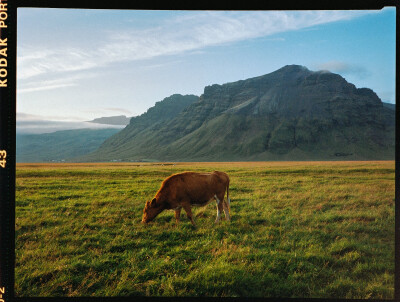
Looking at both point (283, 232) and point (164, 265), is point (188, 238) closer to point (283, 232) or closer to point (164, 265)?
point (164, 265)

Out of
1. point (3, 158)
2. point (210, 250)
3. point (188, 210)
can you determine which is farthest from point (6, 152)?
point (188, 210)

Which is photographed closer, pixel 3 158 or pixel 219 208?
pixel 3 158

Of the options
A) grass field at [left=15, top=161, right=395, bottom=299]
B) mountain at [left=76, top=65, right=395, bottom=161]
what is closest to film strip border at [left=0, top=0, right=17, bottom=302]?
grass field at [left=15, top=161, right=395, bottom=299]

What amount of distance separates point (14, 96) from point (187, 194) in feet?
14.6

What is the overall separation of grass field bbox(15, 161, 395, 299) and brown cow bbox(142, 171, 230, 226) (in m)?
0.34

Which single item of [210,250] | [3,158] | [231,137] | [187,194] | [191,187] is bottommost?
[210,250]

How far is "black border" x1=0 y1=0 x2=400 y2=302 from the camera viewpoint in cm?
376

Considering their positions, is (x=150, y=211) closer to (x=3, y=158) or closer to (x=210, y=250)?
(x=210, y=250)

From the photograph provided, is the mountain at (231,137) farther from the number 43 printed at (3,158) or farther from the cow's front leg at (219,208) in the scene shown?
the number 43 printed at (3,158)

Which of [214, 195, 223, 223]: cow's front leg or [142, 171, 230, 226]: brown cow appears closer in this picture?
[142, 171, 230, 226]: brown cow

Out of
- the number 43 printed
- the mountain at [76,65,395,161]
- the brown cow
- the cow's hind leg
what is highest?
the mountain at [76,65,395,161]

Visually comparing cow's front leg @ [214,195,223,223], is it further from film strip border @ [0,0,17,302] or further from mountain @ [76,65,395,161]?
mountain @ [76,65,395,161]

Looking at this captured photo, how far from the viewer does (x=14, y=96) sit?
3.86m

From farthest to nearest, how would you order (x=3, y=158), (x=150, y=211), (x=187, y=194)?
(x=187, y=194)
(x=150, y=211)
(x=3, y=158)
